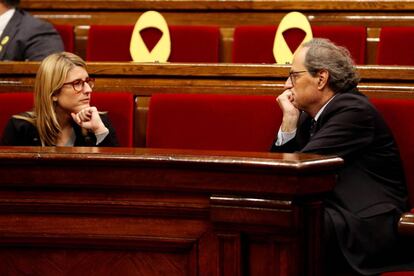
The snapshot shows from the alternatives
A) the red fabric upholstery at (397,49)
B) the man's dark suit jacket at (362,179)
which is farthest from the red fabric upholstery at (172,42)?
the man's dark suit jacket at (362,179)

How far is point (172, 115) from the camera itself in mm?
897

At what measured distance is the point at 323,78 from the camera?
0.85m

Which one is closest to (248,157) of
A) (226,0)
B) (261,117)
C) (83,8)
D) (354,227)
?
(354,227)

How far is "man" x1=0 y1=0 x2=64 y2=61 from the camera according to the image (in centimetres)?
130

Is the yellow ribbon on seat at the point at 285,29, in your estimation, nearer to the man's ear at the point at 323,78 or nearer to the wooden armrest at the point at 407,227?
the man's ear at the point at 323,78

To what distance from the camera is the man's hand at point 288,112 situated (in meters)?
0.85

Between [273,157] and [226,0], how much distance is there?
0.89m

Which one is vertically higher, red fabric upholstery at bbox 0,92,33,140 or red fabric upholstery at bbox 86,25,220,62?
red fabric upholstery at bbox 86,25,220,62

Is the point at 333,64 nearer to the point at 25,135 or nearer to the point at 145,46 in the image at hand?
the point at 25,135

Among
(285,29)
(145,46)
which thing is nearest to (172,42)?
(145,46)

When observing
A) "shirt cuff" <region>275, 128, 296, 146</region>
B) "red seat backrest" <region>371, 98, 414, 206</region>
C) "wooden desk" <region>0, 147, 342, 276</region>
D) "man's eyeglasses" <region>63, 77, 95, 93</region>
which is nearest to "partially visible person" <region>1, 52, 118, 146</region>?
"man's eyeglasses" <region>63, 77, 95, 93</region>

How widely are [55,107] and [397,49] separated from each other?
0.50m

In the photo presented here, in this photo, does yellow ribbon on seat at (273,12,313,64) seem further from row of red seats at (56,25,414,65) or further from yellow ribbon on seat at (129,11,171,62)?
yellow ribbon on seat at (129,11,171,62)

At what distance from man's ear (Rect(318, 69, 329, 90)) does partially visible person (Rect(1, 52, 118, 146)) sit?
24 centimetres
